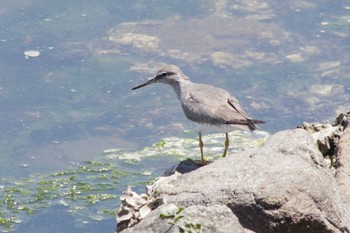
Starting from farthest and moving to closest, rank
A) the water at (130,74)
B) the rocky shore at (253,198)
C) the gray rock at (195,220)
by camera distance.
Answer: the water at (130,74), the rocky shore at (253,198), the gray rock at (195,220)

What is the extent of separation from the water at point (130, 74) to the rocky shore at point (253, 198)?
3464mm

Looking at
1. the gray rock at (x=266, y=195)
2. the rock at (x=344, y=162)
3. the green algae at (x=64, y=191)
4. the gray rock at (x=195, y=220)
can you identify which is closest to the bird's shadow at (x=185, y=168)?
the gray rock at (x=266, y=195)

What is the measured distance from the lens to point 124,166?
10070 millimetres

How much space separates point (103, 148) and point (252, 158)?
4800 millimetres

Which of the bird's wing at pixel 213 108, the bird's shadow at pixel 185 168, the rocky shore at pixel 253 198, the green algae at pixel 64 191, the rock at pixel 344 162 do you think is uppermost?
the rocky shore at pixel 253 198

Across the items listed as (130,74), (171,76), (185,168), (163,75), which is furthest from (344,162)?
(130,74)

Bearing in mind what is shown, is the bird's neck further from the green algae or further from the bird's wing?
the green algae

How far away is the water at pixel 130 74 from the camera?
33.2ft

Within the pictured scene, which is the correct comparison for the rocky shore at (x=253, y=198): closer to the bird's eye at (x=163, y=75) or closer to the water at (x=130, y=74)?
the bird's eye at (x=163, y=75)

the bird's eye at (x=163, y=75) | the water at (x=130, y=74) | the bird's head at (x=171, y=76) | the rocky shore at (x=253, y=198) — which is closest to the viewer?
the rocky shore at (x=253, y=198)

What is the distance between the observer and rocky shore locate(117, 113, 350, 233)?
491 centimetres

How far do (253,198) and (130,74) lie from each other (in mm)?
6563

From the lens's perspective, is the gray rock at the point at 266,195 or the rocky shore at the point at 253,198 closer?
the rocky shore at the point at 253,198

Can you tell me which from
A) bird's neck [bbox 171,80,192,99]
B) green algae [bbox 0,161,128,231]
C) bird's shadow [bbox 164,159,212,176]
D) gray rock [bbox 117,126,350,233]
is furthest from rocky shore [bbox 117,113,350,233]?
green algae [bbox 0,161,128,231]
